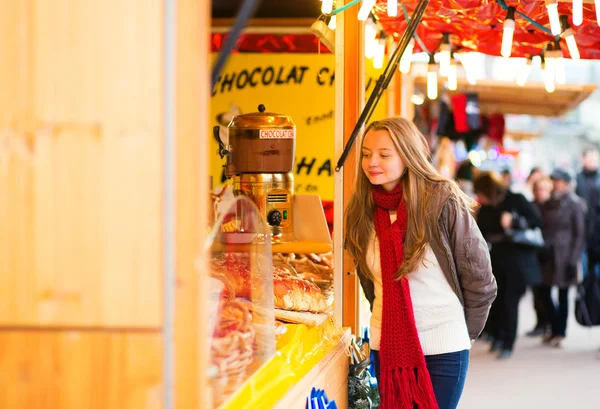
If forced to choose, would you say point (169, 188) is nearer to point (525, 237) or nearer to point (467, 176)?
point (525, 237)

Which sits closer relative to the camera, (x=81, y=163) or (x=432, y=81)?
(x=81, y=163)

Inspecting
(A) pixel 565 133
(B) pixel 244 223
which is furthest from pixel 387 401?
(A) pixel 565 133

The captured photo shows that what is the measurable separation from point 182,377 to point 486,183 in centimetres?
813

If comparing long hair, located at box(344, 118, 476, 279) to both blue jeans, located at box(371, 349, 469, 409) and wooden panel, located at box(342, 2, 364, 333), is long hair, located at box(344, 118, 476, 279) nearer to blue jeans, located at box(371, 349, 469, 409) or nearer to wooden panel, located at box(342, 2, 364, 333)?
blue jeans, located at box(371, 349, 469, 409)

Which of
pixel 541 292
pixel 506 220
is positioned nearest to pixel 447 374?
pixel 506 220

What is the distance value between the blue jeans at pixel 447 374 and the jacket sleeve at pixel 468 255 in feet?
0.84

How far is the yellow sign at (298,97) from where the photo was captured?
7.54 m

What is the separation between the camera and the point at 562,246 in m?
10.2

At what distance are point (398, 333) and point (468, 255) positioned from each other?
1.46 ft

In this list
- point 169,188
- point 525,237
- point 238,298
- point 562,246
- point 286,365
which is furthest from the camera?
point 562,246

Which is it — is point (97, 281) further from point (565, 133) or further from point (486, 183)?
point (565, 133)

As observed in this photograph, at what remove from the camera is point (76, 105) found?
1.82 m

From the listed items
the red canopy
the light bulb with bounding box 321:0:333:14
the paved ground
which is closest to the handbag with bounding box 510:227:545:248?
the paved ground

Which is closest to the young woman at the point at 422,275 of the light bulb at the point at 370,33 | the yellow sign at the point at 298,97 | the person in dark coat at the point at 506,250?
the light bulb at the point at 370,33
